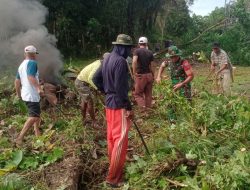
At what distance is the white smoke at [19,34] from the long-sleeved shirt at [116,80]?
6655 mm

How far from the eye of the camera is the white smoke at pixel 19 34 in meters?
12.5

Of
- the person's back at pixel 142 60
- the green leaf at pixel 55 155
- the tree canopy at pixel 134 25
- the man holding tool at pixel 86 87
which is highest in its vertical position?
the tree canopy at pixel 134 25

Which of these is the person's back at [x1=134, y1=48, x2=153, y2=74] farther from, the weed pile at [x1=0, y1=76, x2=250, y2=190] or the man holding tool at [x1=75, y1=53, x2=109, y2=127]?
the weed pile at [x1=0, y1=76, x2=250, y2=190]

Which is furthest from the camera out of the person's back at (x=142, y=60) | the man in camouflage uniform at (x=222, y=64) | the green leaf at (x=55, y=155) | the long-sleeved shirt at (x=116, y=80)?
the man in camouflage uniform at (x=222, y=64)

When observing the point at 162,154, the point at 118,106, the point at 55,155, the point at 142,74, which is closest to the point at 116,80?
the point at 118,106

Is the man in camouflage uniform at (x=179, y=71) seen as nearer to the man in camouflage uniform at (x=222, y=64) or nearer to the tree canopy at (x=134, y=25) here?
the man in camouflage uniform at (x=222, y=64)

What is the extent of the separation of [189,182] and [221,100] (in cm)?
252

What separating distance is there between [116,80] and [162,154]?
1191mm

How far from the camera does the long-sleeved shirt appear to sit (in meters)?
5.21

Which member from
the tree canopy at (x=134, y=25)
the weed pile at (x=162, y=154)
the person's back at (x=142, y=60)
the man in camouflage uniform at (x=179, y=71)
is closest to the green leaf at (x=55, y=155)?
the weed pile at (x=162, y=154)

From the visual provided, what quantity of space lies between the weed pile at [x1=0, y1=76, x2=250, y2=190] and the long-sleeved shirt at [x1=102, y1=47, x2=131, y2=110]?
2.72ft

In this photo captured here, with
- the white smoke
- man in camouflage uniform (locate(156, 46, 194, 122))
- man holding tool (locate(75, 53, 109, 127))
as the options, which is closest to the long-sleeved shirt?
man in camouflage uniform (locate(156, 46, 194, 122))

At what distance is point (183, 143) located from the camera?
18.5ft

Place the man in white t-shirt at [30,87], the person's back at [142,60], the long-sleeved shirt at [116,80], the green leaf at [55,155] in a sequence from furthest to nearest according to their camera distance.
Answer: the person's back at [142,60] → the man in white t-shirt at [30,87] → the green leaf at [55,155] → the long-sleeved shirt at [116,80]
